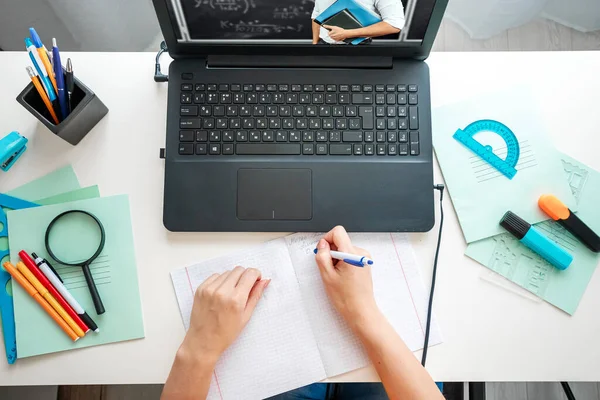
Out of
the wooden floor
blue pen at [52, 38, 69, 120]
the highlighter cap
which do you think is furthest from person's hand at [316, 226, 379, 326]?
the wooden floor

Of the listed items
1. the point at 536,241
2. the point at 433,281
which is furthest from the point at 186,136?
the point at 536,241

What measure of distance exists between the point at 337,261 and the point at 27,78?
612 mm

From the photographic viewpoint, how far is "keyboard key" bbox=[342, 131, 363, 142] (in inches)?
29.4

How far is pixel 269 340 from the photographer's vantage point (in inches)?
28.3

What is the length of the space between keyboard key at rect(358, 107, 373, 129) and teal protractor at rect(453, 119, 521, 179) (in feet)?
0.48

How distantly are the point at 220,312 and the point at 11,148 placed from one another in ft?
1.41

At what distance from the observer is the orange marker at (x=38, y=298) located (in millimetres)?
713

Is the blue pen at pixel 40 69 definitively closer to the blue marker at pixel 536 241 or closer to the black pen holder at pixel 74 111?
the black pen holder at pixel 74 111

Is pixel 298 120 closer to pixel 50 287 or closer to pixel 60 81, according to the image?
pixel 60 81

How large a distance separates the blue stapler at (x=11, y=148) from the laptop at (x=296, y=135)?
25 cm

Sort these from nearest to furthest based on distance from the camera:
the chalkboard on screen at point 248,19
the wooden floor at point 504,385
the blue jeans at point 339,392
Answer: the chalkboard on screen at point 248,19 < the blue jeans at point 339,392 < the wooden floor at point 504,385

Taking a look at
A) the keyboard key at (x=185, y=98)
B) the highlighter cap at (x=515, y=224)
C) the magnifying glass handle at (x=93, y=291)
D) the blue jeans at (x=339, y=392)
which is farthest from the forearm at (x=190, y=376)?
the highlighter cap at (x=515, y=224)

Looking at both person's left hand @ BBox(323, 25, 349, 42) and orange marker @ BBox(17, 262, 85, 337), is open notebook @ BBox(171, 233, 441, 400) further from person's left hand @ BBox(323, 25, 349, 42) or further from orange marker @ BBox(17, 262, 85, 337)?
person's left hand @ BBox(323, 25, 349, 42)

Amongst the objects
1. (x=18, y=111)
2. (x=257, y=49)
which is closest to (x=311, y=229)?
(x=257, y=49)
